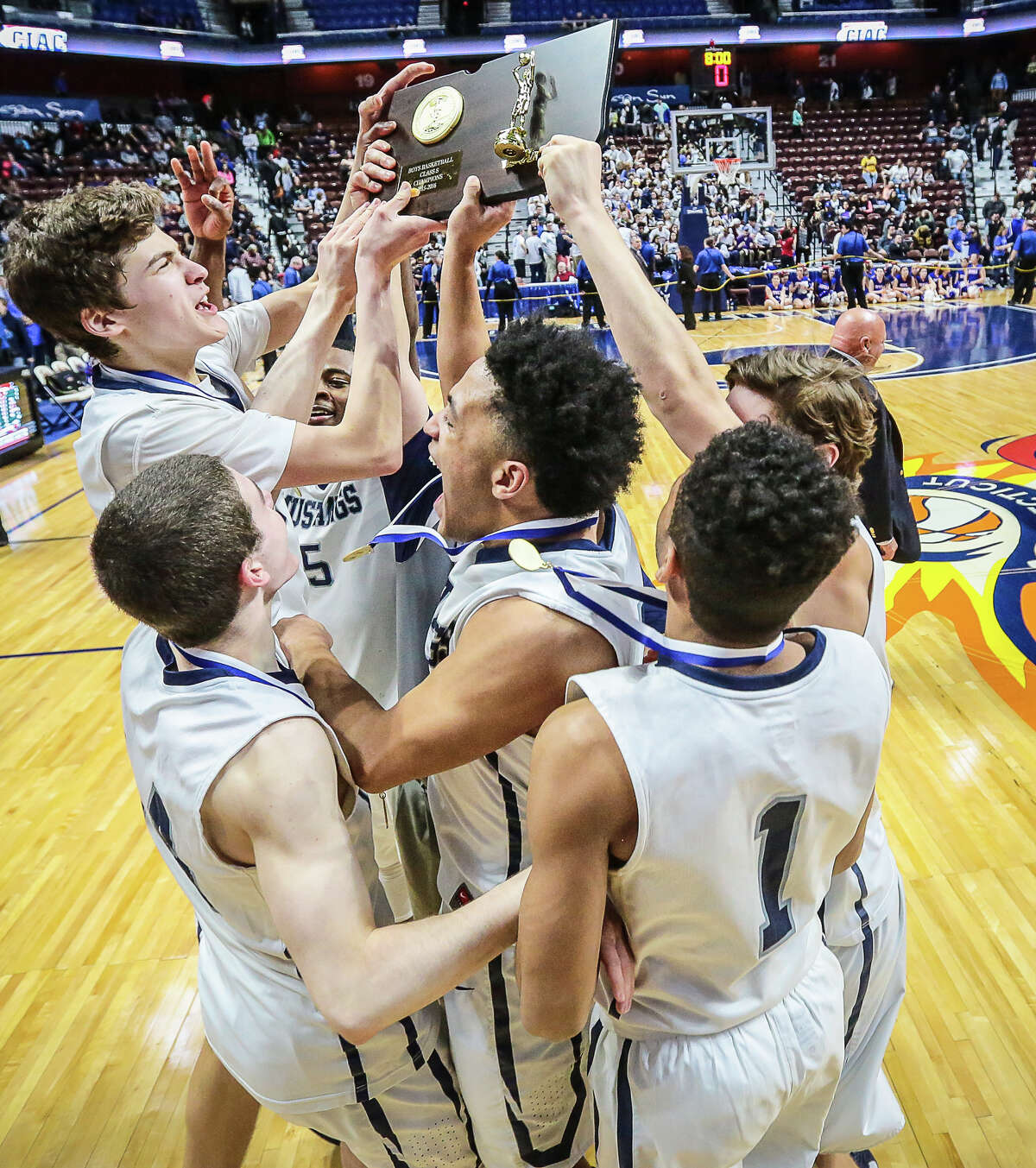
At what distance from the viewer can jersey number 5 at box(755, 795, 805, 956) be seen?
51.4 inches

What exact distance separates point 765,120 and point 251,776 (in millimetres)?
27376

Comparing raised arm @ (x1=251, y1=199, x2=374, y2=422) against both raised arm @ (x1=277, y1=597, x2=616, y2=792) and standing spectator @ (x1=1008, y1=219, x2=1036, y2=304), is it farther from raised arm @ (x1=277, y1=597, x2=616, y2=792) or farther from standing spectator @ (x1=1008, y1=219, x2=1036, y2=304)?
standing spectator @ (x1=1008, y1=219, x2=1036, y2=304)

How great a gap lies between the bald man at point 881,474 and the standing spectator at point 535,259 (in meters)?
16.4

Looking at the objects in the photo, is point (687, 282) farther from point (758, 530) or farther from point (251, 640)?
point (758, 530)

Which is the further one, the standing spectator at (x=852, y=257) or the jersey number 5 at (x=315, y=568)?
the standing spectator at (x=852, y=257)

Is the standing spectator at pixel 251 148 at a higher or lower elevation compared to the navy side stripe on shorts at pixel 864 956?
higher

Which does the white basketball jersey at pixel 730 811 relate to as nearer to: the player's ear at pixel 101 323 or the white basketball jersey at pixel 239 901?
the white basketball jersey at pixel 239 901

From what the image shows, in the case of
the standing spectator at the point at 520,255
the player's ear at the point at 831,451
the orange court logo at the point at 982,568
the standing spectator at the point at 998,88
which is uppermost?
the standing spectator at the point at 998,88

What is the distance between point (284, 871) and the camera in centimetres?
136

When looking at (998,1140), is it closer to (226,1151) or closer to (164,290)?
(226,1151)

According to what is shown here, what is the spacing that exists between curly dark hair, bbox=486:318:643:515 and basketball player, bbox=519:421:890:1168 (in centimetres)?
29

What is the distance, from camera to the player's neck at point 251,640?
1.57 meters

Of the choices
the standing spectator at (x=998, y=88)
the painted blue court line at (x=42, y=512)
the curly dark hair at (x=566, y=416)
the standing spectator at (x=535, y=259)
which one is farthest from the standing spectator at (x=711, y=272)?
the curly dark hair at (x=566, y=416)

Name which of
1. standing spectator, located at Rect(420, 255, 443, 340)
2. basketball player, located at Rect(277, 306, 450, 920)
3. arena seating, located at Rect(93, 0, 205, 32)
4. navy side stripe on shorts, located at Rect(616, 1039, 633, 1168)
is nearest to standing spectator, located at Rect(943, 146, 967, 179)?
standing spectator, located at Rect(420, 255, 443, 340)
